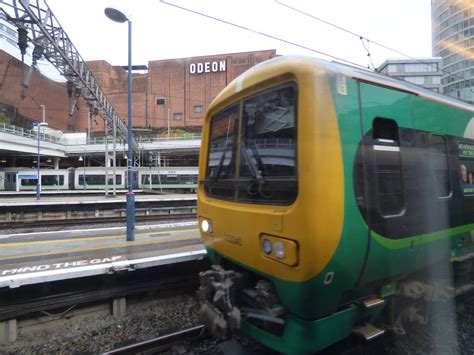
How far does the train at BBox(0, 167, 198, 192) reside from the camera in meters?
34.4

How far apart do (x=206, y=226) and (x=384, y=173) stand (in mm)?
1967

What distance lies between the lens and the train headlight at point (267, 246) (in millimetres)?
2476

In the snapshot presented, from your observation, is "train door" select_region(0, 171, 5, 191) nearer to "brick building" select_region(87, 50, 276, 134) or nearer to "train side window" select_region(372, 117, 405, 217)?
"brick building" select_region(87, 50, 276, 134)

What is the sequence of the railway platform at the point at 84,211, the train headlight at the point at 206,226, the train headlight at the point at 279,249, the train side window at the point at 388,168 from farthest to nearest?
the railway platform at the point at 84,211
the train headlight at the point at 206,226
the train side window at the point at 388,168
the train headlight at the point at 279,249

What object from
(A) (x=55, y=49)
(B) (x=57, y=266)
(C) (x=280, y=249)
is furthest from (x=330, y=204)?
(A) (x=55, y=49)

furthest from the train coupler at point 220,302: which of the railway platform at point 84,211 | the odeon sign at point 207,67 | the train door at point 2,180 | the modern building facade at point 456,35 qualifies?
the odeon sign at point 207,67

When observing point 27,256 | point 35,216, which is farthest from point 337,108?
point 35,216

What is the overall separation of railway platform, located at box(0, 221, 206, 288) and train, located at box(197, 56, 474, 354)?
176 cm

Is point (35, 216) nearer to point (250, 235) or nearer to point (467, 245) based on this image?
point (250, 235)

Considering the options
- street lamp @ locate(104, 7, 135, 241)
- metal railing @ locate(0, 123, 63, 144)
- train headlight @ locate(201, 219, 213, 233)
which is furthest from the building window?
train headlight @ locate(201, 219, 213, 233)

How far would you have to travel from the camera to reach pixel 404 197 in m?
2.71

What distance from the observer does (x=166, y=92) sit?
6088cm

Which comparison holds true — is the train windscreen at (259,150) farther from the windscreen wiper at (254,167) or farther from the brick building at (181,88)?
the brick building at (181,88)

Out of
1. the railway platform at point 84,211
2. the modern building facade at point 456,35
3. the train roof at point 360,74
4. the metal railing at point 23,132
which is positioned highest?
the modern building facade at point 456,35
